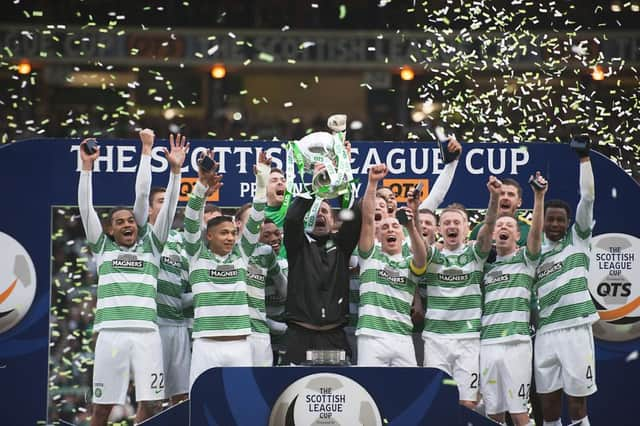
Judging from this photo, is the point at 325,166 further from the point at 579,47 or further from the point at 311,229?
the point at 579,47

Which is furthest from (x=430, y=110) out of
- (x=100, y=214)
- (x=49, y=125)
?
(x=100, y=214)

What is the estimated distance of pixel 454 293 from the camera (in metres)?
8.57

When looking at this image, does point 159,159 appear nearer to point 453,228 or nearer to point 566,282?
point 453,228

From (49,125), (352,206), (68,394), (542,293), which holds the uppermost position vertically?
(49,125)

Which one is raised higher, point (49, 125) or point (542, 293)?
point (49, 125)

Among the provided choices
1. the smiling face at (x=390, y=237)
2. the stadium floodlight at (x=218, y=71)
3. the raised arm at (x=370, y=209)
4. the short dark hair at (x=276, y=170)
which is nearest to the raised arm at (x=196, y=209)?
the short dark hair at (x=276, y=170)

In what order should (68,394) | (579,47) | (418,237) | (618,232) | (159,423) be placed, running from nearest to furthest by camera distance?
(159,423) → (418,237) → (618,232) → (68,394) → (579,47)

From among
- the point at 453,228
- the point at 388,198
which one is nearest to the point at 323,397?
the point at 453,228

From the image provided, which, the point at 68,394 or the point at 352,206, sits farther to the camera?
the point at 68,394

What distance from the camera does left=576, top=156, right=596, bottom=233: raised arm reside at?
28.3 ft

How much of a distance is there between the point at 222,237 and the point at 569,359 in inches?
105

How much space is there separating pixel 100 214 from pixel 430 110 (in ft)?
23.7

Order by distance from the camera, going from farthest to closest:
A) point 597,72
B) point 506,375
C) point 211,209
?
1. point 597,72
2. point 211,209
3. point 506,375

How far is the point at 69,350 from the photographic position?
11.5m
